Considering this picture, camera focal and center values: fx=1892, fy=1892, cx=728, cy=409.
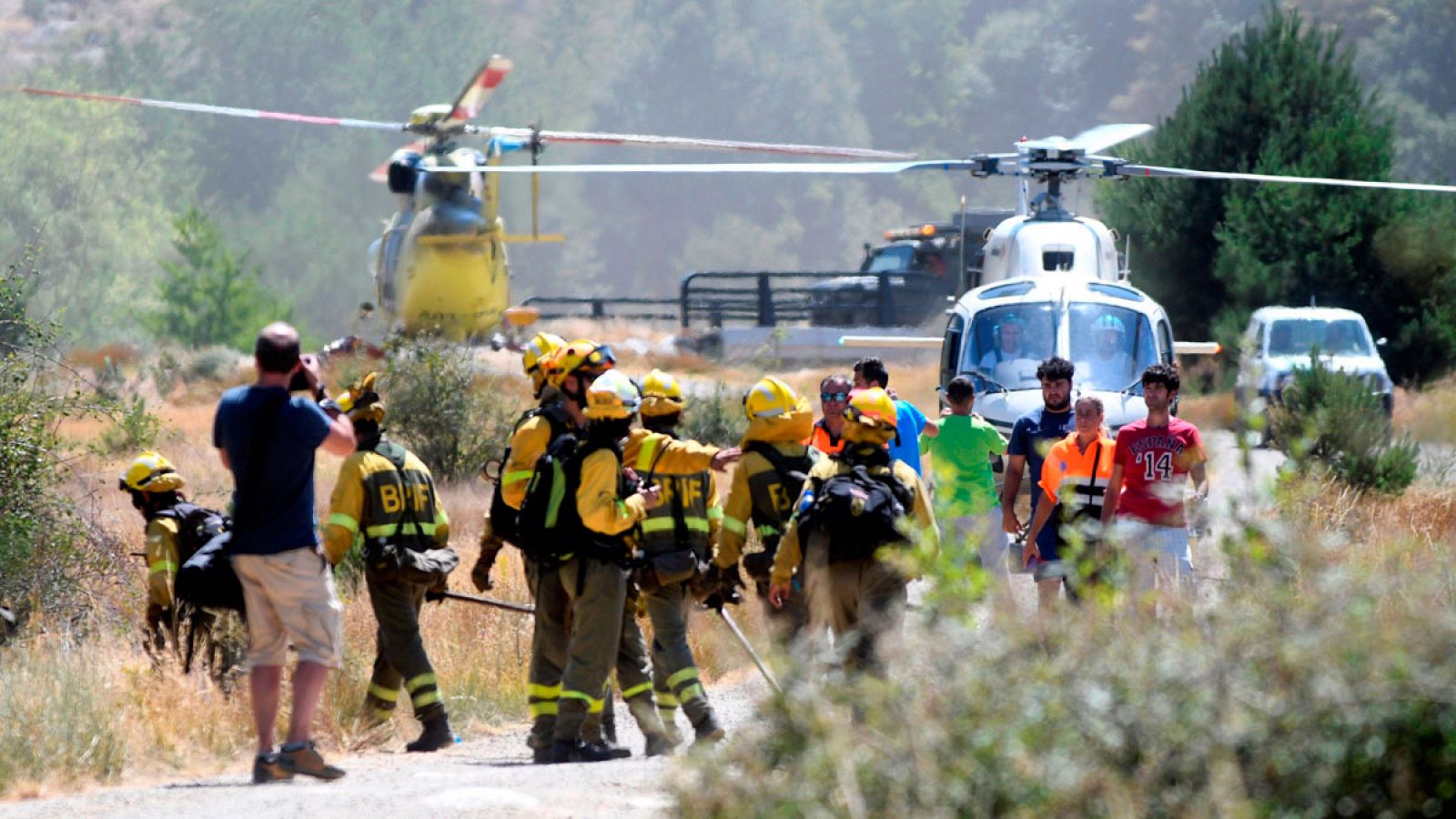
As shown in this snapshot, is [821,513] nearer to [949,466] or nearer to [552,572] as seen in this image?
[552,572]

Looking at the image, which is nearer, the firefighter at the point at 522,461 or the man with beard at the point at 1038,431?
the firefighter at the point at 522,461

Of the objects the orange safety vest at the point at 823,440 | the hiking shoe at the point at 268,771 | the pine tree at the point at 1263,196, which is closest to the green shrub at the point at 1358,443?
the orange safety vest at the point at 823,440

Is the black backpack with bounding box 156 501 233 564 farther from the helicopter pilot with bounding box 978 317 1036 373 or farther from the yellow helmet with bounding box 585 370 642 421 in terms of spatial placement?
the helicopter pilot with bounding box 978 317 1036 373

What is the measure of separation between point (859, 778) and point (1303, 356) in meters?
19.7

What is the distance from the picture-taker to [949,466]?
940 cm

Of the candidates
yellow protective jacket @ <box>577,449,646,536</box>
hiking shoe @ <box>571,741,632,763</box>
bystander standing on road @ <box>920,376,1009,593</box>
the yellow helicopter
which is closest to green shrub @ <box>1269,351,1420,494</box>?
Answer: bystander standing on road @ <box>920,376,1009,593</box>

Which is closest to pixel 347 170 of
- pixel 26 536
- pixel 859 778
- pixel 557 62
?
pixel 557 62

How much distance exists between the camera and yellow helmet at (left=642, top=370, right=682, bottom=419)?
7.62 m

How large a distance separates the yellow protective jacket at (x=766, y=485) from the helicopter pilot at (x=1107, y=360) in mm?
7397

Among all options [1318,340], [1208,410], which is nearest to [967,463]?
[1318,340]

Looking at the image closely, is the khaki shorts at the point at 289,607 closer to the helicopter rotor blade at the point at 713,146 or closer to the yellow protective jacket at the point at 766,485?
the yellow protective jacket at the point at 766,485

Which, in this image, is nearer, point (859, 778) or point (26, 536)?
point (859, 778)

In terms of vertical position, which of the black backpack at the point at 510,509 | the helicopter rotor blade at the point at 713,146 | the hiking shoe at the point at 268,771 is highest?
the helicopter rotor blade at the point at 713,146

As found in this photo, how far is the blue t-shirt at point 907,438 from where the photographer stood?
360 inches
